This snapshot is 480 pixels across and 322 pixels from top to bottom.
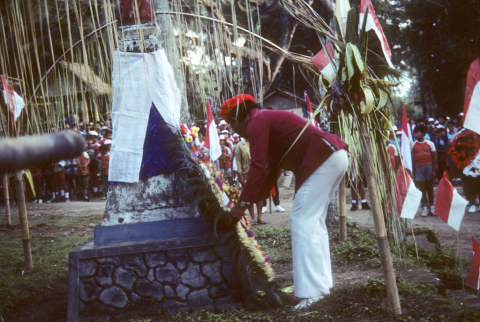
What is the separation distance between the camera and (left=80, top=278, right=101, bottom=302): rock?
4.32m

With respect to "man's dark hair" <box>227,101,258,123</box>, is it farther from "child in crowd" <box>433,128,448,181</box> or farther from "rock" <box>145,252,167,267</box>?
"child in crowd" <box>433,128,448,181</box>

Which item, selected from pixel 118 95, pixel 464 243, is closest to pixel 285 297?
pixel 118 95

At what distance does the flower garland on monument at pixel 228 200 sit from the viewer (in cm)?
430

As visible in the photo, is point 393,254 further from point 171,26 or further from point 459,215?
point 171,26

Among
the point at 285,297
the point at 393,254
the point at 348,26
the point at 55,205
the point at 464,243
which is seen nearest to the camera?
the point at 348,26

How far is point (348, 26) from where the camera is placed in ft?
11.5

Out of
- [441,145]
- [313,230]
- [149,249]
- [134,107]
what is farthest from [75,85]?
[441,145]

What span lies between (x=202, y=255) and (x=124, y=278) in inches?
28.8

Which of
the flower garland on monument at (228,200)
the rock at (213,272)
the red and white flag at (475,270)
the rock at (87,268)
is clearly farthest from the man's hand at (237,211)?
the red and white flag at (475,270)

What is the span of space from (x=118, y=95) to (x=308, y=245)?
2.36 meters

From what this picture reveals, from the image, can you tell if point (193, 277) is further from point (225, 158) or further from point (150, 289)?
point (225, 158)

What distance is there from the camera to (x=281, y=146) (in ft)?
13.5

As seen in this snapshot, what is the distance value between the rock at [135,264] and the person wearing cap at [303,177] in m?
1.05

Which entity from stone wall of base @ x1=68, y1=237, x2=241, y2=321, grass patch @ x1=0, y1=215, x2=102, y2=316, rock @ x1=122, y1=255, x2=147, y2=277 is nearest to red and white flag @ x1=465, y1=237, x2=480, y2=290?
stone wall of base @ x1=68, y1=237, x2=241, y2=321
